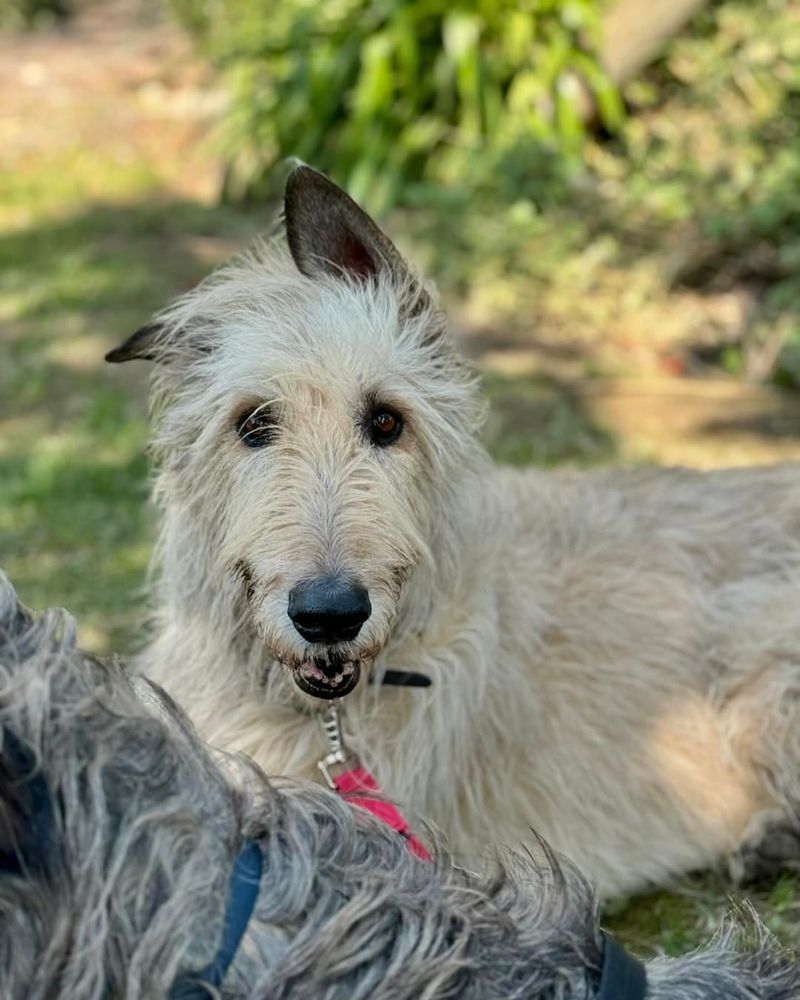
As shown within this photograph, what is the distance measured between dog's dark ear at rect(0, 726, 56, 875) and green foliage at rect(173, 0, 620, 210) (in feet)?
25.0

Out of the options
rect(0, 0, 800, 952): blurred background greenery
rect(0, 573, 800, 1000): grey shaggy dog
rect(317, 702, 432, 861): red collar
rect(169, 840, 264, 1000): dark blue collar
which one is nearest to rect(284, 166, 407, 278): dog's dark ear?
rect(317, 702, 432, 861): red collar

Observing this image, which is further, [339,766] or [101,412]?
[101,412]

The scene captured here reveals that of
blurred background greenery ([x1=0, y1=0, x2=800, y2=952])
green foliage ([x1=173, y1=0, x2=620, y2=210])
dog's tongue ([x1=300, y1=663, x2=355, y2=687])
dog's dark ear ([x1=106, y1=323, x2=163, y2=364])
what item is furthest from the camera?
green foliage ([x1=173, y1=0, x2=620, y2=210])

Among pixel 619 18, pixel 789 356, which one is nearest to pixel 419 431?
pixel 789 356

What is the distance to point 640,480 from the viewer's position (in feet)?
14.4

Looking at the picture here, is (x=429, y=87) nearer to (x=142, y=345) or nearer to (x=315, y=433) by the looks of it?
(x=142, y=345)

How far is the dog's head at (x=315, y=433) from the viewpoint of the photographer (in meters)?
2.90

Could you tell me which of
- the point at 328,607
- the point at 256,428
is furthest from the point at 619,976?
the point at 256,428

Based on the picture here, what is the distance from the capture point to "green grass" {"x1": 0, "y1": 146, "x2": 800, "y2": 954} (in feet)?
16.6

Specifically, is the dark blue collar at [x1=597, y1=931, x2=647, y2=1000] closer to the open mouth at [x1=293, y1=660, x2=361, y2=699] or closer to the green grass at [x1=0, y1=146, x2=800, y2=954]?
the open mouth at [x1=293, y1=660, x2=361, y2=699]

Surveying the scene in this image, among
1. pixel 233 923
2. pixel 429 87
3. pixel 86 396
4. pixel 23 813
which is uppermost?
pixel 23 813

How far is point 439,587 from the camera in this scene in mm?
3424

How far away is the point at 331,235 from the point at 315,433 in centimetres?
57

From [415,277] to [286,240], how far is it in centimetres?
36
